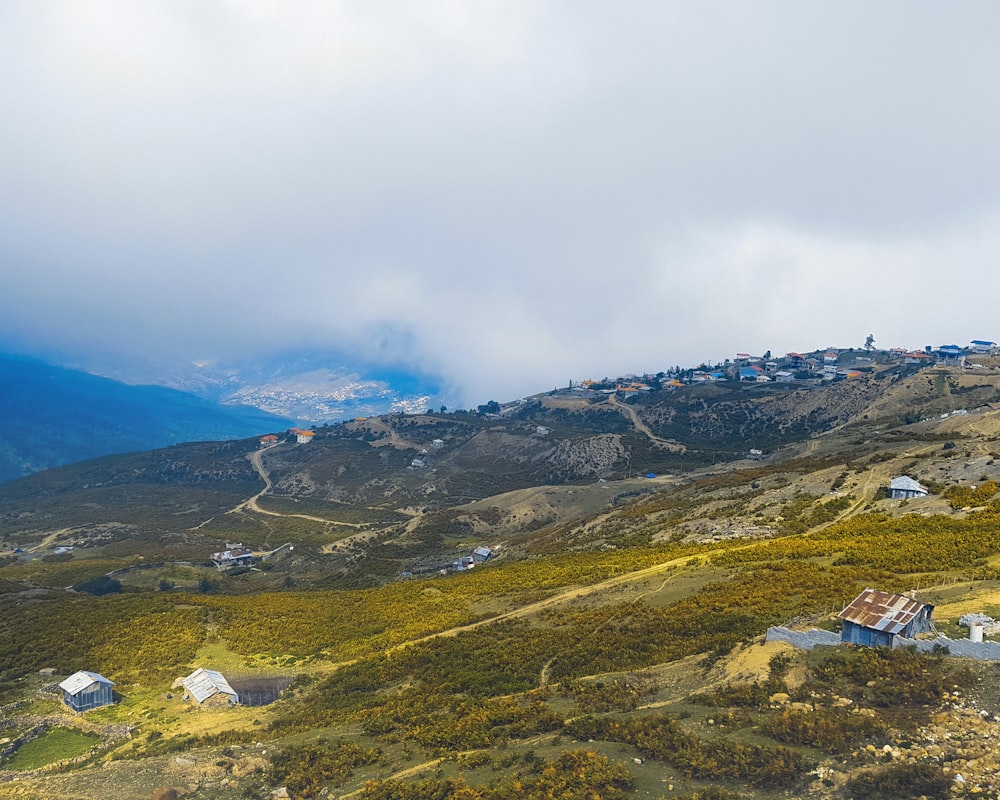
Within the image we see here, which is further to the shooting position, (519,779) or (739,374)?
(739,374)

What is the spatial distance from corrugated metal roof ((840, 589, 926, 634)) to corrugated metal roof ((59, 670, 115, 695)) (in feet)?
117

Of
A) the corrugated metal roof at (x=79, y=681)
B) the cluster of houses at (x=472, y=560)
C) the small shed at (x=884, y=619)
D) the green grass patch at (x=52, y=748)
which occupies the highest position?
the small shed at (x=884, y=619)

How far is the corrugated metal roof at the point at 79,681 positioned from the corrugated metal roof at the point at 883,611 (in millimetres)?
35545

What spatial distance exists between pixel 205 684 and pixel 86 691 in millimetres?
5936

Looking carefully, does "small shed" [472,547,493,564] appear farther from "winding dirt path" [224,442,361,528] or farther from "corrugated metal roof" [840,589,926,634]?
"corrugated metal roof" [840,589,926,634]

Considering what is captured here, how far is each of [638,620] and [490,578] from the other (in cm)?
2097

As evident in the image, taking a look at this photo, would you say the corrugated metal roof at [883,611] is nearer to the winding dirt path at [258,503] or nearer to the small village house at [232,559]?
the small village house at [232,559]

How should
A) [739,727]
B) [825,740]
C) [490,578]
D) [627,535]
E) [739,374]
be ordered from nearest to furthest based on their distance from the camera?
[825,740]
[739,727]
[490,578]
[627,535]
[739,374]

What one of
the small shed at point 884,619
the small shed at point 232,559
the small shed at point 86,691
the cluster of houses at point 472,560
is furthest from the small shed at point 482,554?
the small shed at point 884,619

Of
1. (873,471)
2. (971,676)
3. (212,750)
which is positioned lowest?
(212,750)

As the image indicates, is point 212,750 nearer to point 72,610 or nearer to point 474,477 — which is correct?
point 72,610

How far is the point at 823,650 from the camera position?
22844mm

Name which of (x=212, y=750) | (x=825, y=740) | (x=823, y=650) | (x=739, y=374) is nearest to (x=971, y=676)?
(x=823, y=650)

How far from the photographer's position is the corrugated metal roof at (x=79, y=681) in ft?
104
